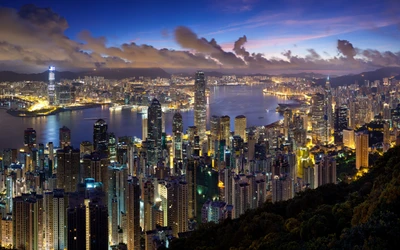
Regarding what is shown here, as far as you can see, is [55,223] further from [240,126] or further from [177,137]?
[240,126]

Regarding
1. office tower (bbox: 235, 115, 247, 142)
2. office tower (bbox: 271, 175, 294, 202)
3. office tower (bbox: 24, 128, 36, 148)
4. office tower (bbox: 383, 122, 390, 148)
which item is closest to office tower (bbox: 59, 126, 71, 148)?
office tower (bbox: 24, 128, 36, 148)

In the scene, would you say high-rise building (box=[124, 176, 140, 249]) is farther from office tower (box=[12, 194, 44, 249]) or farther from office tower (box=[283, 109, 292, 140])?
office tower (box=[283, 109, 292, 140])

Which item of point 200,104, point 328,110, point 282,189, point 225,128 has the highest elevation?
point 200,104

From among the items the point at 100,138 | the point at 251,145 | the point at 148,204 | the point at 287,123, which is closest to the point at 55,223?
the point at 148,204

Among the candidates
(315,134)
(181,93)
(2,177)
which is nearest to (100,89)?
(181,93)

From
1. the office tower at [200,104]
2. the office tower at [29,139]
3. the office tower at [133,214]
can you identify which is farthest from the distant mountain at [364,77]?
the office tower at [29,139]

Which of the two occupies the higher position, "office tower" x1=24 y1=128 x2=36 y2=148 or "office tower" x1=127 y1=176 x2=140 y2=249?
"office tower" x1=24 y1=128 x2=36 y2=148
